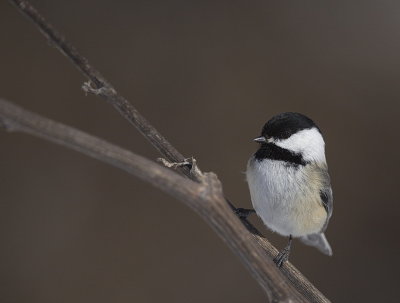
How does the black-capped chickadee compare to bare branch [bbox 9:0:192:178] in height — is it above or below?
below

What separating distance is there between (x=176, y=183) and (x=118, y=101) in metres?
0.26

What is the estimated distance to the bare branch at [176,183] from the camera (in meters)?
0.51

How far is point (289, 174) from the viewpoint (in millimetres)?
1092

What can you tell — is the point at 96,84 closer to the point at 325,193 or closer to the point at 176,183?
the point at 176,183

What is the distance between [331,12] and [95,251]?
1.41m

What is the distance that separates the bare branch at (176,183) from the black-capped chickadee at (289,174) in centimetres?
37

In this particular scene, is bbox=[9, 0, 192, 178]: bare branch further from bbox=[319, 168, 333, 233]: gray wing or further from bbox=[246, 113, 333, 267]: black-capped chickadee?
bbox=[319, 168, 333, 233]: gray wing

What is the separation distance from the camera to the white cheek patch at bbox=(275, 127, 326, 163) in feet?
3.50

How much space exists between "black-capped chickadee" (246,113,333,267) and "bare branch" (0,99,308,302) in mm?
366

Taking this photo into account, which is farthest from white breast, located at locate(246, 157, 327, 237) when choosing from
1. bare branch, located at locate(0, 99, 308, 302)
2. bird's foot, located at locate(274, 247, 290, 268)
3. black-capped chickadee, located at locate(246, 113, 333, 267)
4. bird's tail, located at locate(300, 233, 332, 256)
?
bare branch, located at locate(0, 99, 308, 302)

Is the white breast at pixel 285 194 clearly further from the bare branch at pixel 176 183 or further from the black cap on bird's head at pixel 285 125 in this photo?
the bare branch at pixel 176 183

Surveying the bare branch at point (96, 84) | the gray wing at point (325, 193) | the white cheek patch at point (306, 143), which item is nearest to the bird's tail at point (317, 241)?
the gray wing at point (325, 193)

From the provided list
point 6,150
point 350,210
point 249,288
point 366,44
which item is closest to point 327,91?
point 366,44

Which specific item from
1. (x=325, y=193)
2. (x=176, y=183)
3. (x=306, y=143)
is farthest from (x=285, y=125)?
(x=176, y=183)
